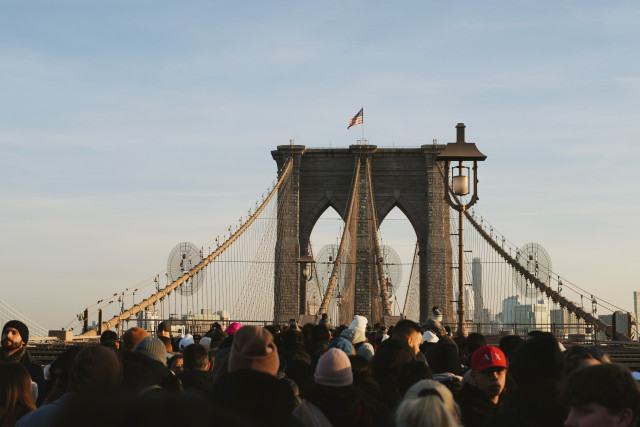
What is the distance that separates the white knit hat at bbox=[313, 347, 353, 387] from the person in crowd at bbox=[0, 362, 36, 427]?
1556 mm

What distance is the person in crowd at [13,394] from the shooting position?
178 inches

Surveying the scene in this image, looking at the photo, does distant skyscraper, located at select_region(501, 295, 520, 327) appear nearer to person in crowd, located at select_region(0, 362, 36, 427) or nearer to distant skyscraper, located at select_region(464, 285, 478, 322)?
distant skyscraper, located at select_region(464, 285, 478, 322)

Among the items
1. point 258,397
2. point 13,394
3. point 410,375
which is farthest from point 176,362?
point 258,397

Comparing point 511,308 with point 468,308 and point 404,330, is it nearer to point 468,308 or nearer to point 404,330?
point 468,308

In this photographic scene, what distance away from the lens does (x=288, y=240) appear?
159 feet

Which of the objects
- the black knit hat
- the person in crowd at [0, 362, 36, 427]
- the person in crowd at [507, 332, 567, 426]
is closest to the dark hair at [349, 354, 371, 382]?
the person in crowd at [507, 332, 567, 426]

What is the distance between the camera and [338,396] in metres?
4.94

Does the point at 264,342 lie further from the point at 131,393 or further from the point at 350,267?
the point at 350,267

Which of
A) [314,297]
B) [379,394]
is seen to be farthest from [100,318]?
[314,297]

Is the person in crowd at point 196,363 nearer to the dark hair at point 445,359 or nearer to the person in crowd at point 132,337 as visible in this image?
the person in crowd at point 132,337

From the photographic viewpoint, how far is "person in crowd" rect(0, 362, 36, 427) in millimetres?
4531

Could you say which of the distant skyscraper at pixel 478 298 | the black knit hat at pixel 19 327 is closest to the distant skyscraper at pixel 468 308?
the distant skyscraper at pixel 478 298

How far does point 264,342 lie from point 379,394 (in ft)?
4.85

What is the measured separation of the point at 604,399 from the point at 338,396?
198cm
